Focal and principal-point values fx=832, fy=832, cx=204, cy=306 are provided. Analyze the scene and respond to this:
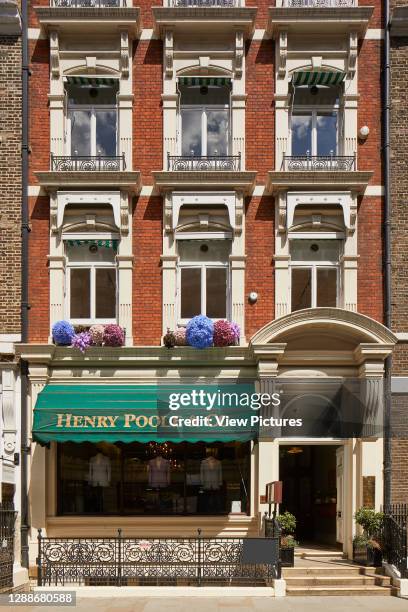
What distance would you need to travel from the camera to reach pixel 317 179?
1844cm

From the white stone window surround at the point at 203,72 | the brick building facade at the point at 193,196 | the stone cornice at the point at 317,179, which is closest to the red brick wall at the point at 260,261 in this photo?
the brick building facade at the point at 193,196

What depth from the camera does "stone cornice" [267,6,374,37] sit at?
18.6 meters

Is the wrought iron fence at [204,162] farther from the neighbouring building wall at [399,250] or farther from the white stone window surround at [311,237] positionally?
the neighbouring building wall at [399,250]

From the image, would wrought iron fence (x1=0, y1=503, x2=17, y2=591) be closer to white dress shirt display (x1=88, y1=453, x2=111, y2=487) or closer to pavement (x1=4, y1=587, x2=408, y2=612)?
pavement (x1=4, y1=587, x2=408, y2=612)

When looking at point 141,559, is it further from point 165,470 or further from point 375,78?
point 375,78

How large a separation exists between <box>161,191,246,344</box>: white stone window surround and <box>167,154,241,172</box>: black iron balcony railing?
2.00ft

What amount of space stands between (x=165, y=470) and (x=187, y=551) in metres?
2.53

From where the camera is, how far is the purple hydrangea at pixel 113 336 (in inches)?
707

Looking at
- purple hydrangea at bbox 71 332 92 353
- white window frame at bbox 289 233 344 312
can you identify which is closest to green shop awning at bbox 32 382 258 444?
purple hydrangea at bbox 71 332 92 353

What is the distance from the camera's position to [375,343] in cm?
1747

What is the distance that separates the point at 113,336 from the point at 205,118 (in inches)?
216

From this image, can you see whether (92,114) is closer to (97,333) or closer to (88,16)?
(88,16)

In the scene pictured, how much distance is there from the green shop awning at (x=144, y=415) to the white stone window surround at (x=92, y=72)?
521 centimetres

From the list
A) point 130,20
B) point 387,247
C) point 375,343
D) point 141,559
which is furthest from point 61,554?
point 130,20
